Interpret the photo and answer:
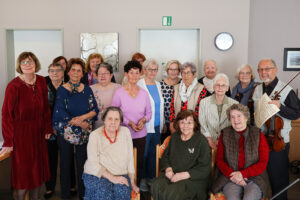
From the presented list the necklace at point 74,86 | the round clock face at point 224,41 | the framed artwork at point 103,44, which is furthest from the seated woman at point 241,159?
the framed artwork at point 103,44

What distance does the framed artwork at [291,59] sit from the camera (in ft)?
14.3

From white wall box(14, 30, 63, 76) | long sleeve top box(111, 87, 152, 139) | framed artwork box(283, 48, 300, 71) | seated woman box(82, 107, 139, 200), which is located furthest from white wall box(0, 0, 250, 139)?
seated woman box(82, 107, 139, 200)

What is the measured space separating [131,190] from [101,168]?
0.32m

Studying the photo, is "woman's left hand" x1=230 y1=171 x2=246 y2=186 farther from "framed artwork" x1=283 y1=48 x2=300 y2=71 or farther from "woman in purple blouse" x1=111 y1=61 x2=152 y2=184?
"framed artwork" x1=283 y1=48 x2=300 y2=71

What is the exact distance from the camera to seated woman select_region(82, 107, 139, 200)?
2.04 meters

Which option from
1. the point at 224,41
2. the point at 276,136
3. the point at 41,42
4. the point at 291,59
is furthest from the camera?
the point at 41,42

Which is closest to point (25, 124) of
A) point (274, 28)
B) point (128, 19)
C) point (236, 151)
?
point (236, 151)

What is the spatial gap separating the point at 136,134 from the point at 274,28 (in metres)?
3.39

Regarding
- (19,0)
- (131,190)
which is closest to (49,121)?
(131,190)

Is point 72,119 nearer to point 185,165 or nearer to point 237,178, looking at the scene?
point 185,165

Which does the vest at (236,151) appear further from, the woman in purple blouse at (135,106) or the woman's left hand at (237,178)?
the woman in purple blouse at (135,106)

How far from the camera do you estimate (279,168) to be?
2387 millimetres

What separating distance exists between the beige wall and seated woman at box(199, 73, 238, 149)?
8.15ft

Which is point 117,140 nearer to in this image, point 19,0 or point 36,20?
point 36,20
